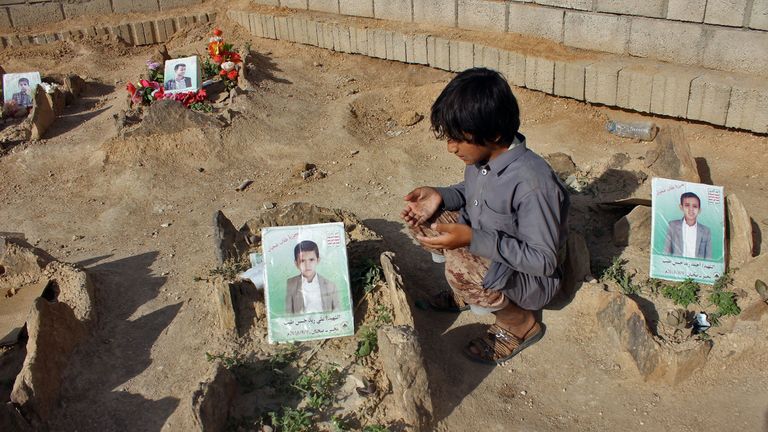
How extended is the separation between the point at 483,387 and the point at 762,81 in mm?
3627

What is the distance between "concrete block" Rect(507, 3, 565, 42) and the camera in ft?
21.3

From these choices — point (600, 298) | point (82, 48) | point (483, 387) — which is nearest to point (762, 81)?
point (600, 298)

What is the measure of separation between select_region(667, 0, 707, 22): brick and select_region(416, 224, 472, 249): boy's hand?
3.58 m

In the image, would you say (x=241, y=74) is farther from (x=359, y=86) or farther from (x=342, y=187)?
(x=342, y=187)

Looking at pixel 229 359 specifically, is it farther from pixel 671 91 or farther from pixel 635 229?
pixel 671 91

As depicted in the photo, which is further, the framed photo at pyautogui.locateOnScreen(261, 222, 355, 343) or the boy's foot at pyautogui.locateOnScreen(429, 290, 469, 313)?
the boy's foot at pyautogui.locateOnScreen(429, 290, 469, 313)

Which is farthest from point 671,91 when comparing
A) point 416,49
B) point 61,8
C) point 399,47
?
point 61,8

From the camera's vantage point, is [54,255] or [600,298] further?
[54,255]

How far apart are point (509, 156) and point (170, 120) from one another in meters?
4.05

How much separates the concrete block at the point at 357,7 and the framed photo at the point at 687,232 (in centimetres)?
458

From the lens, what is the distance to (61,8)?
8914 millimetres

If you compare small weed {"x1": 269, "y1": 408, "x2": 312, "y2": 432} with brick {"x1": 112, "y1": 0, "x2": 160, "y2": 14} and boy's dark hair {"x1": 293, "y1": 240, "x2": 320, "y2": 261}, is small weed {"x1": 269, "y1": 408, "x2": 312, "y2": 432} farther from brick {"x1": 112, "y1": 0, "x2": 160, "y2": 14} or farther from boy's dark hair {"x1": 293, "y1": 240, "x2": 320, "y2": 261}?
brick {"x1": 112, "y1": 0, "x2": 160, "y2": 14}

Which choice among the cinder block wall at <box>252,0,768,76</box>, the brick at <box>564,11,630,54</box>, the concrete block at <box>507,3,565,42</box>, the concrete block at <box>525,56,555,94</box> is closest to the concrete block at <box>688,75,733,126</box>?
the cinder block wall at <box>252,0,768,76</box>

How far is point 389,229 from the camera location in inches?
189
